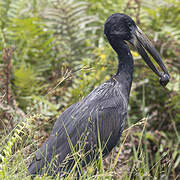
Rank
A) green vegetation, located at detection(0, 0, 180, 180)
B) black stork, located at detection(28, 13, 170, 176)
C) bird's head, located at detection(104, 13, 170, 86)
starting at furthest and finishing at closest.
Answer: green vegetation, located at detection(0, 0, 180, 180)
bird's head, located at detection(104, 13, 170, 86)
black stork, located at detection(28, 13, 170, 176)

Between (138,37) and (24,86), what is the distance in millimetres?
2262

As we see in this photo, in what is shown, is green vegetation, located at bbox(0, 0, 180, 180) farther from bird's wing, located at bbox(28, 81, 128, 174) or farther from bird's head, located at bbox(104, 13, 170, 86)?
bird's wing, located at bbox(28, 81, 128, 174)

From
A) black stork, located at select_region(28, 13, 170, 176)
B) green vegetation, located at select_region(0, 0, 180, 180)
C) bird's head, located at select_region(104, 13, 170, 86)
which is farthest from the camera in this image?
green vegetation, located at select_region(0, 0, 180, 180)

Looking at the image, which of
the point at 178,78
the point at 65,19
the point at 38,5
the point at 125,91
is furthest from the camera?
the point at 38,5

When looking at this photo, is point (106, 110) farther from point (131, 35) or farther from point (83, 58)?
point (83, 58)

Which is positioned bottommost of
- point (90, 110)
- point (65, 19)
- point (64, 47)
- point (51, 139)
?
point (51, 139)

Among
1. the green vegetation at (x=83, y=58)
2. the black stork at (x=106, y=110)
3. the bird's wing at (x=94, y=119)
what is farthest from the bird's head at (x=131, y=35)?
the green vegetation at (x=83, y=58)

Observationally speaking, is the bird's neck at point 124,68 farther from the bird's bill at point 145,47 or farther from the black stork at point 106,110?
the bird's bill at point 145,47

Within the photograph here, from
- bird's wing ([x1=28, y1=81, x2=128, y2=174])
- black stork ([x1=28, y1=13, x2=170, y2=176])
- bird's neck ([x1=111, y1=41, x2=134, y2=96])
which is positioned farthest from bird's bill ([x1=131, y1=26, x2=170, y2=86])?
bird's wing ([x1=28, y1=81, x2=128, y2=174])

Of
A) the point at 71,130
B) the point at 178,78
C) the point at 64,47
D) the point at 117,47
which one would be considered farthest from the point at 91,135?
the point at 64,47

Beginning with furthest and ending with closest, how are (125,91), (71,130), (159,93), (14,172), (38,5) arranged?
(38,5)
(159,93)
(125,91)
(71,130)
(14,172)

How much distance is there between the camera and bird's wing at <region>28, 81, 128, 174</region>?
3668 millimetres

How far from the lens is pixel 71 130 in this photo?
3684mm

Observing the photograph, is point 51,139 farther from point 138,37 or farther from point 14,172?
point 138,37
